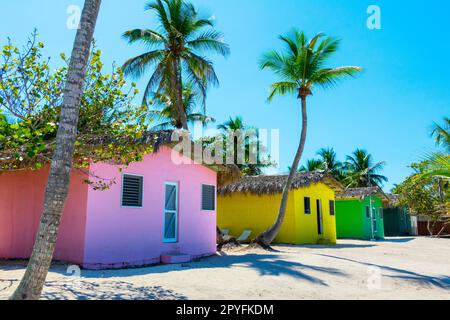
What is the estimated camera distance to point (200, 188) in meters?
11.6

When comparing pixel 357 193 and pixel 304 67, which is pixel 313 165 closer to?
pixel 357 193

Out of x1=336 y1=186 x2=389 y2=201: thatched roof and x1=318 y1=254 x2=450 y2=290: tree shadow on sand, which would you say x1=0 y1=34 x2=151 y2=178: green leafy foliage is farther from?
x1=336 y1=186 x2=389 y2=201: thatched roof

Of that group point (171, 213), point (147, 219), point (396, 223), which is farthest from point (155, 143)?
point (396, 223)

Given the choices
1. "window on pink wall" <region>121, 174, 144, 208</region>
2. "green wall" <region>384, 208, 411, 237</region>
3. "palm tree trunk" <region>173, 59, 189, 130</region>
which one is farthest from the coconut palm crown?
"green wall" <region>384, 208, 411, 237</region>

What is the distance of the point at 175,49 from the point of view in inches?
586

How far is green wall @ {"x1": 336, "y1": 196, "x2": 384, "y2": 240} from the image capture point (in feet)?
80.1

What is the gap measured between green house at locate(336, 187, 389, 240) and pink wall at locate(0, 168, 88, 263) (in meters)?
18.8

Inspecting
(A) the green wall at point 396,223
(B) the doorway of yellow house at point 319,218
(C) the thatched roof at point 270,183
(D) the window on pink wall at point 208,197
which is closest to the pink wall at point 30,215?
(D) the window on pink wall at point 208,197

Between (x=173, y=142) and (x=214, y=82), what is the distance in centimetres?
638

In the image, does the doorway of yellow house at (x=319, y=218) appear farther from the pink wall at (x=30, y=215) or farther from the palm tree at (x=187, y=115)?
the pink wall at (x=30, y=215)

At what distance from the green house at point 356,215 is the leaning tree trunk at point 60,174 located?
21615 mm

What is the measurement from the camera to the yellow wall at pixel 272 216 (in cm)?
1761

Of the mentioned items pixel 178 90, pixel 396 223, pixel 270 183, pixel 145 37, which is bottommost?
pixel 396 223

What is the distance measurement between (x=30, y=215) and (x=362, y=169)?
3512 centimetres
